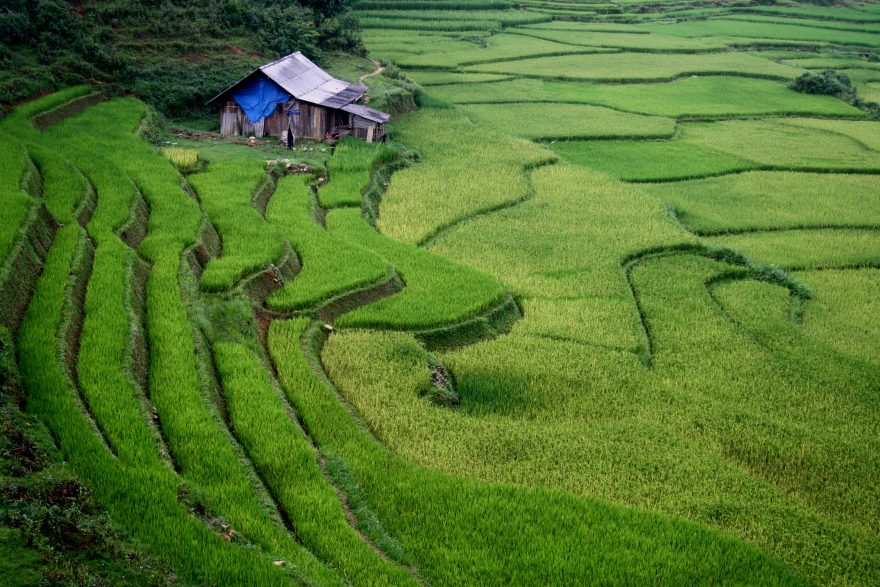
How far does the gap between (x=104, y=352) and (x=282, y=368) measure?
201 centimetres

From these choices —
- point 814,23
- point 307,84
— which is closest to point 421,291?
point 307,84

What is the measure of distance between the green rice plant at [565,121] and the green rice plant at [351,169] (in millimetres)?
6017

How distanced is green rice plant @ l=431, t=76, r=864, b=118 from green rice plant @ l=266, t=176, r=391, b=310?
14.3m

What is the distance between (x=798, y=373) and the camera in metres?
10.9

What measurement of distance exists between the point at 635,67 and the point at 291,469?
31.3 metres

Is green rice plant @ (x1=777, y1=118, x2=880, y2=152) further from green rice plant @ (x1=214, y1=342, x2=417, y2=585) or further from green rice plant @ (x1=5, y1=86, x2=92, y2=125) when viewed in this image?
green rice plant @ (x1=214, y1=342, x2=417, y2=585)

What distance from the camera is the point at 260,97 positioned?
805 inches

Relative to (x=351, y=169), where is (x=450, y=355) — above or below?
below

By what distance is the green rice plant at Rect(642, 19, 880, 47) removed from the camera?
43625 mm

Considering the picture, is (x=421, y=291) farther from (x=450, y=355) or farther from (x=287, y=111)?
(x=287, y=111)

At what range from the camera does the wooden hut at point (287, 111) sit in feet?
66.7

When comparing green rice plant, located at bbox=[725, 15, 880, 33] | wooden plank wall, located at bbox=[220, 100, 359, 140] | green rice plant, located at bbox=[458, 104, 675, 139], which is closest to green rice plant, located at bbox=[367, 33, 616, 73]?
green rice plant, located at bbox=[458, 104, 675, 139]

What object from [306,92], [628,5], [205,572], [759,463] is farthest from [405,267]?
[628,5]

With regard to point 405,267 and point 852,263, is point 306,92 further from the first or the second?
point 852,263
